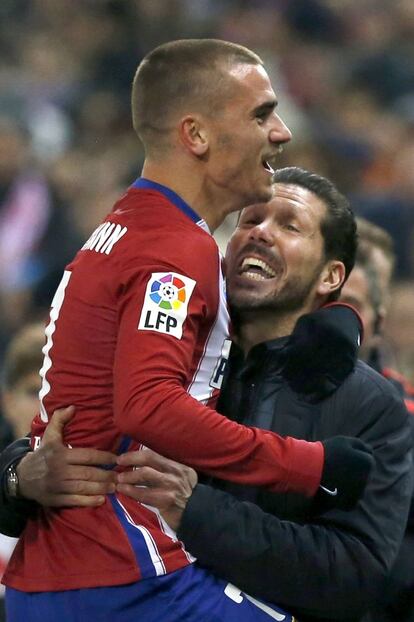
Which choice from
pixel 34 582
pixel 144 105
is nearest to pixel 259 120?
pixel 144 105

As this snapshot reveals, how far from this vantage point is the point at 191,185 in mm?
2775

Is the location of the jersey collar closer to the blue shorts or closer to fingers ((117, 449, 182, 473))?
fingers ((117, 449, 182, 473))

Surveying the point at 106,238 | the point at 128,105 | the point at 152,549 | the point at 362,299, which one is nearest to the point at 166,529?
the point at 152,549

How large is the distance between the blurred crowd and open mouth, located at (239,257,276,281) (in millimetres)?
3370

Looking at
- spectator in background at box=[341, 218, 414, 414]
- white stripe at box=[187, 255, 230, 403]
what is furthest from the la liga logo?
spectator in background at box=[341, 218, 414, 414]

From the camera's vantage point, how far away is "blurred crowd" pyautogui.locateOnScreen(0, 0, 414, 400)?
7062 millimetres

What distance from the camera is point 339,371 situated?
2875 mm

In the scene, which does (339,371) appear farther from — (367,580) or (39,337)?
(39,337)

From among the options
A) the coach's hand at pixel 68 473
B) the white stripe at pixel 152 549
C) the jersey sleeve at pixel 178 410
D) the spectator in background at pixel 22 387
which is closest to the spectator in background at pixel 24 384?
the spectator in background at pixel 22 387

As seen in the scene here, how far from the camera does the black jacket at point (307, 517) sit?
268 cm

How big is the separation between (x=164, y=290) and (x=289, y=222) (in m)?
0.62

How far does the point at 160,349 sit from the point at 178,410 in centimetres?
12

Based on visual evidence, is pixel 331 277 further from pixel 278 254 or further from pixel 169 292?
pixel 169 292

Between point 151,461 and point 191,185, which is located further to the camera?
point 191,185
